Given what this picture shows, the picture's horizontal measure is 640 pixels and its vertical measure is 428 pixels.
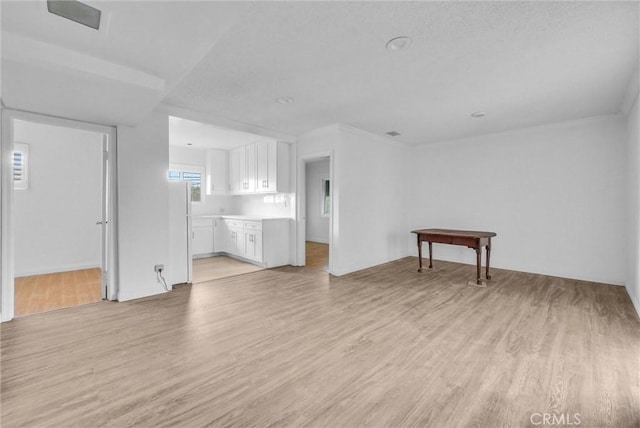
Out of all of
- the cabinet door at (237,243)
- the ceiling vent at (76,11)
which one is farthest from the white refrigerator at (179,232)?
the ceiling vent at (76,11)

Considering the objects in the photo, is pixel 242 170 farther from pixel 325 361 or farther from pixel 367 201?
pixel 325 361

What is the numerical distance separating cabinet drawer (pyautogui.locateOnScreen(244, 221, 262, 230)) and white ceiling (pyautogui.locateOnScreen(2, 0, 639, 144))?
2.16 metres

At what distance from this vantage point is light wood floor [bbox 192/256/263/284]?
4.59m

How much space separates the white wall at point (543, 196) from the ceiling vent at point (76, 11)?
18.7 ft

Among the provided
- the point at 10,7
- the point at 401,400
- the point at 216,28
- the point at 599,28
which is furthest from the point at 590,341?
the point at 10,7

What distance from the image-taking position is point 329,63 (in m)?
2.62

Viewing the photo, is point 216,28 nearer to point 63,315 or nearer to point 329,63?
point 329,63

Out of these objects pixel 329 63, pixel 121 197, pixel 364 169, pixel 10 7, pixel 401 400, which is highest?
pixel 329 63

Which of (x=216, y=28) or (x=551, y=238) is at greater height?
(x=216, y=28)

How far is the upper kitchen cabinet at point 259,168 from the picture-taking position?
543 centimetres

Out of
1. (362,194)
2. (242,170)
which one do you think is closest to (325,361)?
(362,194)

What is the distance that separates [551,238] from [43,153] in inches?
335
